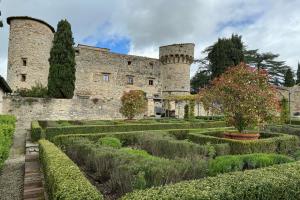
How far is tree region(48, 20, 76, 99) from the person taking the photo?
2270cm

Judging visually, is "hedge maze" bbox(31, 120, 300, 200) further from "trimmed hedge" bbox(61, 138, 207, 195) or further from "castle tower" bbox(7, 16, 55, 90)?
"castle tower" bbox(7, 16, 55, 90)

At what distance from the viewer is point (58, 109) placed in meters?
20.7

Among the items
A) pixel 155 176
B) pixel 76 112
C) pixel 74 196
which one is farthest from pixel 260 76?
pixel 76 112

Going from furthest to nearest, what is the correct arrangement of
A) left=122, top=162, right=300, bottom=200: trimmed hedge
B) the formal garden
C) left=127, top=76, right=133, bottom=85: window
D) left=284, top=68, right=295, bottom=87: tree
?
left=284, top=68, right=295, bottom=87: tree, left=127, top=76, right=133, bottom=85: window, the formal garden, left=122, top=162, right=300, bottom=200: trimmed hedge

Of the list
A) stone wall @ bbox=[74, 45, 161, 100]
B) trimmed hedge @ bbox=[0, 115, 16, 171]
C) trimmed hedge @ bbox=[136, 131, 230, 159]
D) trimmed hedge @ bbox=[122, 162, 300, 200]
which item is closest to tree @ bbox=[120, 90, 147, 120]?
Answer: stone wall @ bbox=[74, 45, 161, 100]

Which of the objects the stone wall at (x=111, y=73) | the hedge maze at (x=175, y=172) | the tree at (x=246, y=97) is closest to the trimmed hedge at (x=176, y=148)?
the hedge maze at (x=175, y=172)

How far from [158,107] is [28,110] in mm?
16562

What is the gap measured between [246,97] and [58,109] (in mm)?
15134

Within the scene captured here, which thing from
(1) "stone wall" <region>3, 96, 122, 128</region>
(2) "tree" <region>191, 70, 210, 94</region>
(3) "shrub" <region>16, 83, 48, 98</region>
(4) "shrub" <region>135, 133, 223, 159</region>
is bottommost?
(4) "shrub" <region>135, 133, 223, 159</region>

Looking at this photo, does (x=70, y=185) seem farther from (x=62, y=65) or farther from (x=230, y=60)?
(x=230, y=60)

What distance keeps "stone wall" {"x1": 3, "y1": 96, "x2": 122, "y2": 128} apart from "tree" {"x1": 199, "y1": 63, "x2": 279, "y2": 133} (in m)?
13.5

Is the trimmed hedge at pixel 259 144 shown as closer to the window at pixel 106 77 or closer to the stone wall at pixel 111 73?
the stone wall at pixel 111 73

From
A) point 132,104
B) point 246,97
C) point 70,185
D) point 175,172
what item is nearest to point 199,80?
point 132,104

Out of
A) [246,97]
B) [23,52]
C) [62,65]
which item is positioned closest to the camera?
[246,97]
